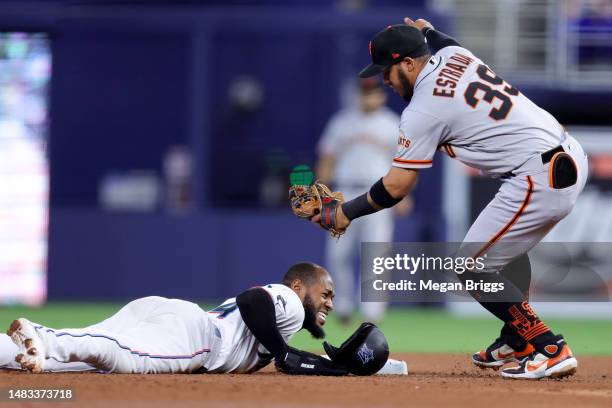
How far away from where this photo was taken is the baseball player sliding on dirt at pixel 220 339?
5.95 meters

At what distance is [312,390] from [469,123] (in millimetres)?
1721

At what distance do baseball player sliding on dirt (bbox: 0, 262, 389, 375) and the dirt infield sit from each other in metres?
0.10

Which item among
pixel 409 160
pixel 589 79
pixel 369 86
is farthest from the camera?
pixel 589 79

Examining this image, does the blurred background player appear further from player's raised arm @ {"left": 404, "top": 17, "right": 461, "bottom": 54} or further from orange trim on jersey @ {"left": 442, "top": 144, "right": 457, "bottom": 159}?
orange trim on jersey @ {"left": 442, "top": 144, "right": 457, "bottom": 159}

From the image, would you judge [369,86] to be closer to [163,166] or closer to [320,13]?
[320,13]

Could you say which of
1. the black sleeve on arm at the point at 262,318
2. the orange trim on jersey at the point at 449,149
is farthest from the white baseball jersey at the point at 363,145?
the black sleeve on arm at the point at 262,318

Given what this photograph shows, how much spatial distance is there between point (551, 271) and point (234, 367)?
6632 mm

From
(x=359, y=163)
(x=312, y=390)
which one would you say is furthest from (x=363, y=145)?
(x=312, y=390)

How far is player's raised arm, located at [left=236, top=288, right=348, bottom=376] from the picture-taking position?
614 centimetres

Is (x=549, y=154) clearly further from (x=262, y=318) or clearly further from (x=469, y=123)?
(x=262, y=318)

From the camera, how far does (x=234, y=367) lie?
6.48 meters

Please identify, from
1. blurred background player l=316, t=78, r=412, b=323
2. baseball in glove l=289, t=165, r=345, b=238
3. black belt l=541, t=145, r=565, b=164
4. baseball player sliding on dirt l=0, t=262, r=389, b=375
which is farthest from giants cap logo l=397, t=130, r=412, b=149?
blurred background player l=316, t=78, r=412, b=323

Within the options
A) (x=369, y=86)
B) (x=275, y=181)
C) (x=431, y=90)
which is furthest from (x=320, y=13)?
(x=431, y=90)

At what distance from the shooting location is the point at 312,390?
18.5 ft
